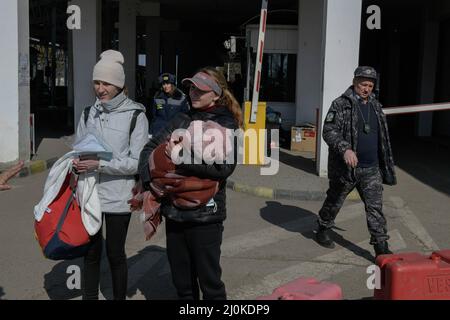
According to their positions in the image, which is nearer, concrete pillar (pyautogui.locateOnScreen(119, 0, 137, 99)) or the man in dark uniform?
the man in dark uniform

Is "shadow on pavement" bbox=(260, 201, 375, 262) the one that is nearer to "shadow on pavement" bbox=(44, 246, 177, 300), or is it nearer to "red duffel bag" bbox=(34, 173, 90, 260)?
"shadow on pavement" bbox=(44, 246, 177, 300)

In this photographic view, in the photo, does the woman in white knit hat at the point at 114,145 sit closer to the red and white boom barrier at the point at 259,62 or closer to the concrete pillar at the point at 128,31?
the red and white boom barrier at the point at 259,62

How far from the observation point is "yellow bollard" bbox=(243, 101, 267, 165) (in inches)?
436

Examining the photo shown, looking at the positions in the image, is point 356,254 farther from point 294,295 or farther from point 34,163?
point 34,163

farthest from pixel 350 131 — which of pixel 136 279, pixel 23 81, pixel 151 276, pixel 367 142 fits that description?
pixel 23 81

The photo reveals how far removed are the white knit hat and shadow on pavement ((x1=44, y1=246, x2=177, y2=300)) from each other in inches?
72.2

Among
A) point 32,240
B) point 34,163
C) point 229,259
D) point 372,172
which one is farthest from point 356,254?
point 34,163

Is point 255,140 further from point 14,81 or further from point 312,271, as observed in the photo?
point 312,271

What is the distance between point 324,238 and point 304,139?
7725mm

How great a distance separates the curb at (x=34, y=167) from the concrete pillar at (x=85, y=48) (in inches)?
177

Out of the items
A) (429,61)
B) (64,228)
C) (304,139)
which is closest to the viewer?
(64,228)

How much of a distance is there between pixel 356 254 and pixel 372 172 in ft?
3.15

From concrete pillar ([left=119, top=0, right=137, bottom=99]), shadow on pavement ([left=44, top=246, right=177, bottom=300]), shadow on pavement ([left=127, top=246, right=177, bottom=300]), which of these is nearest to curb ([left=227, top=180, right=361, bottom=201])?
shadow on pavement ([left=127, top=246, right=177, bottom=300])

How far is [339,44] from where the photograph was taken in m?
9.94
